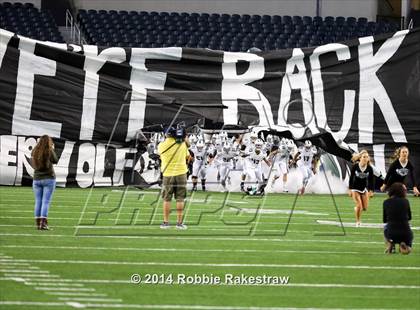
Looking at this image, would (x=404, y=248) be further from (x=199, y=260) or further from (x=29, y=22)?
(x=29, y=22)

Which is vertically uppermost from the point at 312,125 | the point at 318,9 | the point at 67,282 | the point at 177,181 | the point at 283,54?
the point at 318,9

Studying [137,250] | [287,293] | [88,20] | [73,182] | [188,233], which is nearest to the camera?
[287,293]

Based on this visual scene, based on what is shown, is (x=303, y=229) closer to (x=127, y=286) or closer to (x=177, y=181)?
(x=177, y=181)

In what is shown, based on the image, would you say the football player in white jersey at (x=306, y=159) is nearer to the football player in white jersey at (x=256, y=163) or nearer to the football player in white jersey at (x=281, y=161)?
the football player in white jersey at (x=281, y=161)

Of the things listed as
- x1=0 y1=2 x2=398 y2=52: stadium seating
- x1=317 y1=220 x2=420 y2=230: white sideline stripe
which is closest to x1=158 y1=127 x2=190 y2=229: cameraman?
x1=317 y1=220 x2=420 y2=230: white sideline stripe

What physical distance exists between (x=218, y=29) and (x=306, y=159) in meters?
9.46

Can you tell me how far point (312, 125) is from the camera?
26.2 meters

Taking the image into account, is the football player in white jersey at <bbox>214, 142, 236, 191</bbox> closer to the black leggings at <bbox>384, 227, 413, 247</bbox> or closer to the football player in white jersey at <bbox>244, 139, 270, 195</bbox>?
the football player in white jersey at <bbox>244, 139, 270, 195</bbox>

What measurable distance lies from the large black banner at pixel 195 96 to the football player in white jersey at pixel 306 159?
279 mm

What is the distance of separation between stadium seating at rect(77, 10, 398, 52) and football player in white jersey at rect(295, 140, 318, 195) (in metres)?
7.80

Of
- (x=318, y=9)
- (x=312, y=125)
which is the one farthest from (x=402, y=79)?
(x=318, y=9)

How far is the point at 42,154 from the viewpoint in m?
14.6

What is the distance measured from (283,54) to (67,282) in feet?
57.1

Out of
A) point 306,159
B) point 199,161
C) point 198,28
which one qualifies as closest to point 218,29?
point 198,28
